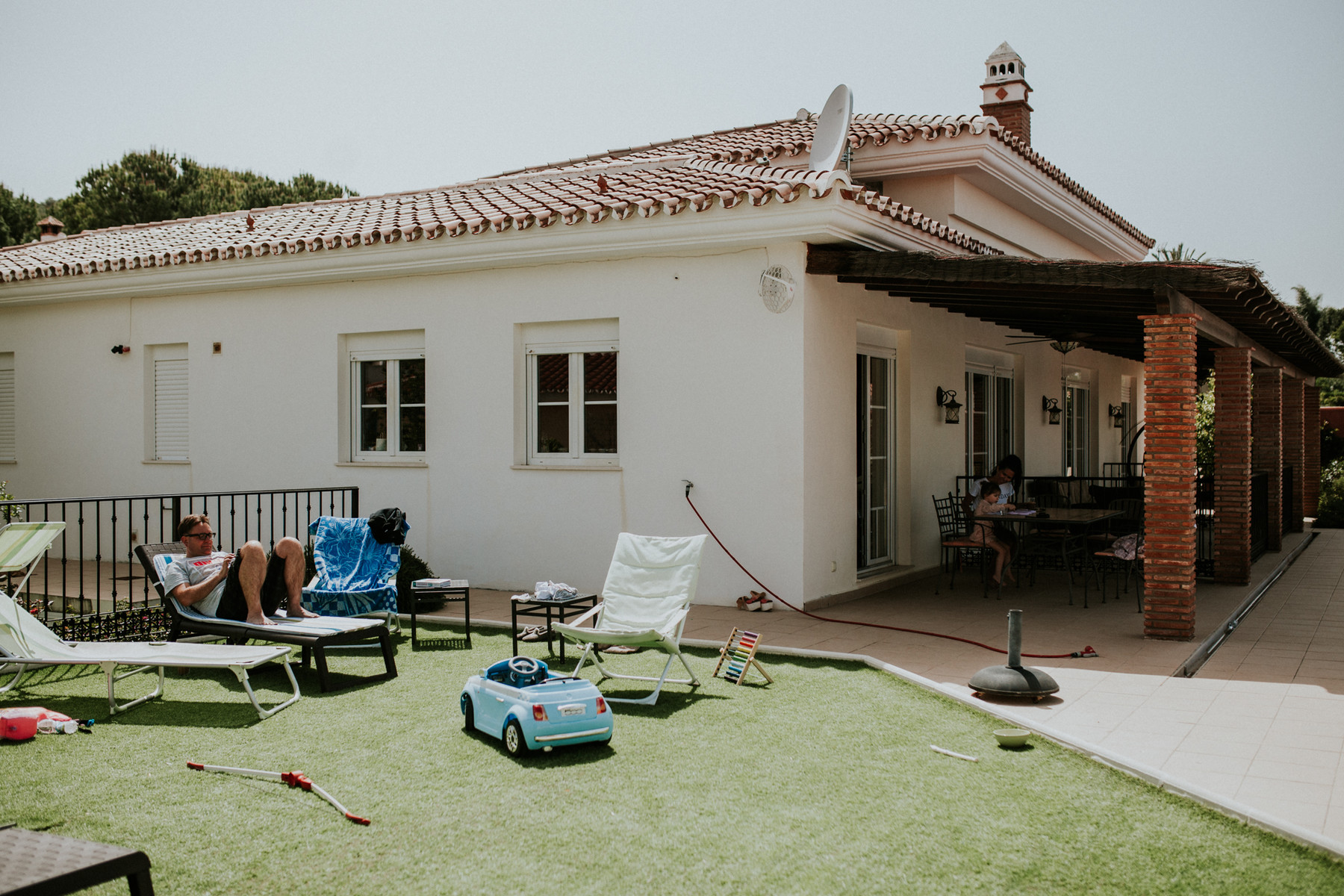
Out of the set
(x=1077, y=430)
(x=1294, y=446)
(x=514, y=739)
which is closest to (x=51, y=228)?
(x=514, y=739)

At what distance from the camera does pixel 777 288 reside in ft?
30.5

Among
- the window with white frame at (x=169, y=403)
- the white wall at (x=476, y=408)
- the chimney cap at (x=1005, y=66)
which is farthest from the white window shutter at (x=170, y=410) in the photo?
the chimney cap at (x=1005, y=66)

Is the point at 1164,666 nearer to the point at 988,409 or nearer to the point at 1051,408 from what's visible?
the point at 988,409

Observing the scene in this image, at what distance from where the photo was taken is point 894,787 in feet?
15.6

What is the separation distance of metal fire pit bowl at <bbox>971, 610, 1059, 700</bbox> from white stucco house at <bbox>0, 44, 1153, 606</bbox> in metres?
3.08

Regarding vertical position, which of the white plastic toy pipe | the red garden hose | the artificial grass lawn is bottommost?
the artificial grass lawn

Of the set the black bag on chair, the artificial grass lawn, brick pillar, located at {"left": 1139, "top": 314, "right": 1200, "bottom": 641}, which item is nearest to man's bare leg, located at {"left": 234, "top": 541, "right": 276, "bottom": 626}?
the artificial grass lawn

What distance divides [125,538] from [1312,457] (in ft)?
71.0

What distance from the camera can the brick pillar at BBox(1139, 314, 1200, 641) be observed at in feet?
26.5

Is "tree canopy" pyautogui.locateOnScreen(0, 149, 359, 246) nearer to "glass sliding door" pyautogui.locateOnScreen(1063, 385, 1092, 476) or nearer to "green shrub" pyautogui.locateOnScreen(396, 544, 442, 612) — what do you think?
"glass sliding door" pyautogui.locateOnScreen(1063, 385, 1092, 476)

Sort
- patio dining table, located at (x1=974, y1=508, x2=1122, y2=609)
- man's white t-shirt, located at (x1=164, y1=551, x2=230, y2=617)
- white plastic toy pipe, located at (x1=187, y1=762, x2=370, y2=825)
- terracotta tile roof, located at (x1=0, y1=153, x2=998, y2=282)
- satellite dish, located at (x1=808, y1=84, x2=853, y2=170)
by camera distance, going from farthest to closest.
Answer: patio dining table, located at (x1=974, y1=508, x2=1122, y2=609), satellite dish, located at (x1=808, y1=84, x2=853, y2=170), terracotta tile roof, located at (x1=0, y1=153, x2=998, y2=282), man's white t-shirt, located at (x1=164, y1=551, x2=230, y2=617), white plastic toy pipe, located at (x1=187, y1=762, x2=370, y2=825)

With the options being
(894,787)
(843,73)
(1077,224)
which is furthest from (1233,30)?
(894,787)

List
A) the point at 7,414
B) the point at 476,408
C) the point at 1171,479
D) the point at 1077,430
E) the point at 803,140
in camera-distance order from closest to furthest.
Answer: the point at 1171,479 → the point at 476,408 → the point at 803,140 → the point at 7,414 → the point at 1077,430

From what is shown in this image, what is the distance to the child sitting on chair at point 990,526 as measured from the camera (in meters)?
10.7
